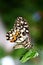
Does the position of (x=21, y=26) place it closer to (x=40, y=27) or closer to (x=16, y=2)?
(x=40, y=27)

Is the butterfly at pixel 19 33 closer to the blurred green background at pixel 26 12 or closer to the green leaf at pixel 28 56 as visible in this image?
the green leaf at pixel 28 56

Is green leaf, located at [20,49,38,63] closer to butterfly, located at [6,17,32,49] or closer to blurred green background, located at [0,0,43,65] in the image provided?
butterfly, located at [6,17,32,49]

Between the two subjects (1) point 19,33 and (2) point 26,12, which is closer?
(1) point 19,33

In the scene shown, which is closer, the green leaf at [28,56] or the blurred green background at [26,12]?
the green leaf at [28,56]

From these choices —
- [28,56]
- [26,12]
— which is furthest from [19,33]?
[26,12]

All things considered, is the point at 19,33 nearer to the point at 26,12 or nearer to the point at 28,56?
the point at 28,56

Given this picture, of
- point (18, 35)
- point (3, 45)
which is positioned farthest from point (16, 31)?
point (3, 45)

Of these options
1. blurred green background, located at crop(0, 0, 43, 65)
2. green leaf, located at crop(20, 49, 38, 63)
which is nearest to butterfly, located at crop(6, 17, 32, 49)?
green leaf, located at crop(20, 49, 38, 63)

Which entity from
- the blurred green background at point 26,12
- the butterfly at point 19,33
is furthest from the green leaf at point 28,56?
the blurred green background at point 26,12
